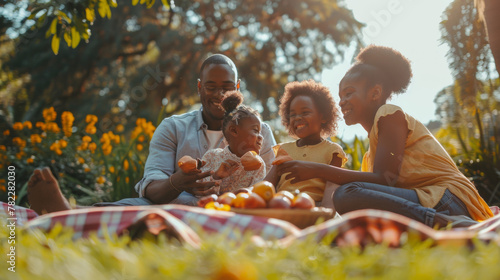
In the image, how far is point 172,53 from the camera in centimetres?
1278

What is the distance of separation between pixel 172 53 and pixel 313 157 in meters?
10.3

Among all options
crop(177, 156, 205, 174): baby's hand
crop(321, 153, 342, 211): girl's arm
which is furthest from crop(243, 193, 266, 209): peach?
crop(321, 153, 342, 211): girl's arm

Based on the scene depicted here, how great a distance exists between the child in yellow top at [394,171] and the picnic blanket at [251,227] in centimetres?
94

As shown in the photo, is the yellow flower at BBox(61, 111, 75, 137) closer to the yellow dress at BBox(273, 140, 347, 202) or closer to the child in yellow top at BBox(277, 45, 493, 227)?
the yellow dress at BBox(273, 140, 347, 202)

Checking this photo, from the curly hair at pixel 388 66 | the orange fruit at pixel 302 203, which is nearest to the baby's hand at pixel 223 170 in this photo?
the curly hair at pixel 388 66

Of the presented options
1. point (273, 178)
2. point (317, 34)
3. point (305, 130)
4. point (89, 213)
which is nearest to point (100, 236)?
point (89, 213)

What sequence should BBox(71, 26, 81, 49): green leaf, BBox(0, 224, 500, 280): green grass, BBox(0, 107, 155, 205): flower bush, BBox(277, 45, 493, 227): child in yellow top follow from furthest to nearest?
1. BBox(0, 107, 155, 205): flower bush
2. BBox(71, 26, 81, 49): green leaf
3. BBox(277, 45, 493, 227): child in yellow top
4. BBox(0, 224, 500, 280): green grass

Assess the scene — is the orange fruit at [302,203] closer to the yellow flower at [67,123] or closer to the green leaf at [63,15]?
the green leaf at [63,15]

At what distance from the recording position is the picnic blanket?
43.3 inches

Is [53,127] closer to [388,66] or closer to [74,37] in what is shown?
[74,37]

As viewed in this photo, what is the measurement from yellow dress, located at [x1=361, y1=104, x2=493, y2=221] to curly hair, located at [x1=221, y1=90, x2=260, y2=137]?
87 centimetres

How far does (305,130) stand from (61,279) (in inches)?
100

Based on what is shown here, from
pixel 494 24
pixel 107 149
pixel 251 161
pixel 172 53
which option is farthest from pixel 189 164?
pixel 172 53

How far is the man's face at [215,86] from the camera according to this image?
3.58 metres
